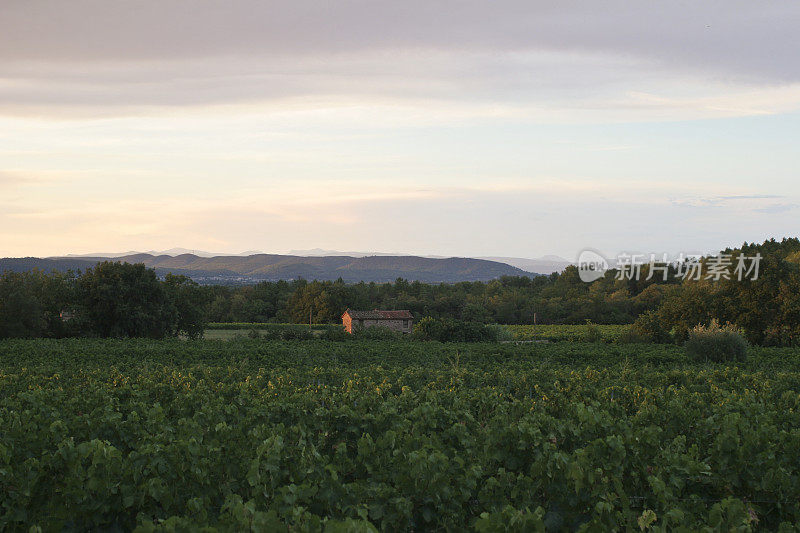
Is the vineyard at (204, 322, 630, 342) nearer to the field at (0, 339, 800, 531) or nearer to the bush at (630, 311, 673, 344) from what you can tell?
the bush at (630, 311, 673, 344)

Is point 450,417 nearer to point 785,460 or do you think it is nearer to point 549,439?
point 549,439

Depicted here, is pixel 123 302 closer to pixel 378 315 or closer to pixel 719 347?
pixel 378 315

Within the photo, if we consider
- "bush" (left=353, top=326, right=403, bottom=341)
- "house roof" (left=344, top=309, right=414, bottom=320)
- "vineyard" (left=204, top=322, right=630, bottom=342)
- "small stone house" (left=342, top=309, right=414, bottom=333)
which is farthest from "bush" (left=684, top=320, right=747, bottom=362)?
"house roof" (left=344, top=309, right=414, bottom=320)

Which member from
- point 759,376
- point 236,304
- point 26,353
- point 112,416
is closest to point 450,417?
point 112,416

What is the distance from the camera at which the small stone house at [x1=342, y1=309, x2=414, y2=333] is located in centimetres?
7231

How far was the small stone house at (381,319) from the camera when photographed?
72.3 meters

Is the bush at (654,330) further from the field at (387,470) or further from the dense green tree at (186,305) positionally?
the field at (387,470)

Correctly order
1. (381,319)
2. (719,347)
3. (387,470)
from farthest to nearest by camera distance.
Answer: (381,319)
(719,347)
(387,470)

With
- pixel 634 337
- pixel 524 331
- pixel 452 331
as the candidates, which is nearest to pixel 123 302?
pixel 452 331

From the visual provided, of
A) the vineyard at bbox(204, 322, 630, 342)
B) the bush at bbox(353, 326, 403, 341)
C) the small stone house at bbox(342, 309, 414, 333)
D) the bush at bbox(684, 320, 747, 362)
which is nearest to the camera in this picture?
the bush at bbox(684, 320, 747, 362)

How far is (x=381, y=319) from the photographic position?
73.0 metres

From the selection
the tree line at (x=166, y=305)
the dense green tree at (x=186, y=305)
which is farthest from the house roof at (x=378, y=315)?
the dense green tree at (x=186, y=305)

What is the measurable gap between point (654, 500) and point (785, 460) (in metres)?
2.11

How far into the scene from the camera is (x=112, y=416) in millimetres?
8406
